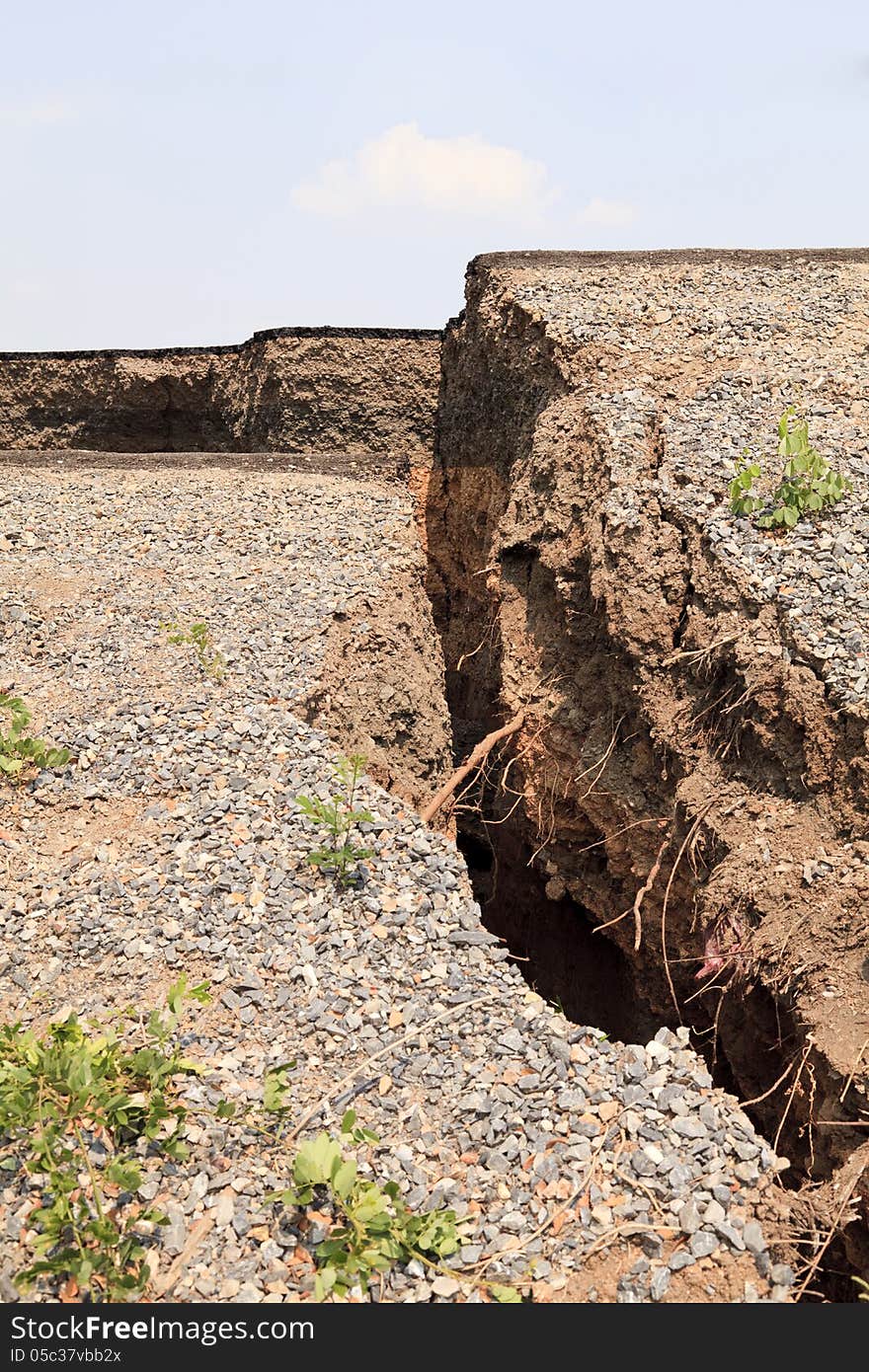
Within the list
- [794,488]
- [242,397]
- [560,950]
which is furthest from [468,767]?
[242,397]

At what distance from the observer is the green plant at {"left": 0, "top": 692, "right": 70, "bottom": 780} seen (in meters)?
6.74

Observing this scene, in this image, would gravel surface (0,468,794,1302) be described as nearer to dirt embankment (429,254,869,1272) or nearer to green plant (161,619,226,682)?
green plant (161,619,226,682)

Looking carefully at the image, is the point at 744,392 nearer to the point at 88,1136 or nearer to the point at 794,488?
the point at 794,488

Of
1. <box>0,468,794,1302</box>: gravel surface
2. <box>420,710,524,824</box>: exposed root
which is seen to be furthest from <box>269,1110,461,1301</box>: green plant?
<box>420,710,524,824</box>: exposed root

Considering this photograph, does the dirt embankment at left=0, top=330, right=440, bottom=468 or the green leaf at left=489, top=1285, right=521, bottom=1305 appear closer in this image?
the green leaf at left=489, top=1285, right=521, bottom=1305

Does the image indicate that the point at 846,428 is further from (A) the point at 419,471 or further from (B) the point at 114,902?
(B) the point at 114,902

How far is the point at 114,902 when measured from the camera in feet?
18.8

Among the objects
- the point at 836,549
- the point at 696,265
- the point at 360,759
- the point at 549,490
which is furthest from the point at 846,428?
the point at 360,759

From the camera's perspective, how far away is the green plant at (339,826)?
5.84m

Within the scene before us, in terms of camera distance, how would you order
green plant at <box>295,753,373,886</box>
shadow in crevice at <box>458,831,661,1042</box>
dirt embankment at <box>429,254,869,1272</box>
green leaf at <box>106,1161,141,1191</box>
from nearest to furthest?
green leaf at <box>106,1161,141,1191</box>, green plant at <box>295,753,373,886</box>, dirt embankment at <box>429,254,869,1272</box>, shadow in crevice at <box>458,831,661,1042</box>

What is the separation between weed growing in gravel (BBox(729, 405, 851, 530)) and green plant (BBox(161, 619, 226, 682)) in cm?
394

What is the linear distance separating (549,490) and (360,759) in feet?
11.8

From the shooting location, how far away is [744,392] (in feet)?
29.2

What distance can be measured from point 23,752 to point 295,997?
2.84m
